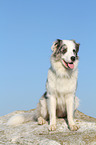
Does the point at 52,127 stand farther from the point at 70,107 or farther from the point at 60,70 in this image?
the point at 60,70

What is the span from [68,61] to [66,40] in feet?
2.77

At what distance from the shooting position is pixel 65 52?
6.23 metres

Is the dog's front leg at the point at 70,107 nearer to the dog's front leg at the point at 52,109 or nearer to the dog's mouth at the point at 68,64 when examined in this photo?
the dog's front leg at the point at 52,109

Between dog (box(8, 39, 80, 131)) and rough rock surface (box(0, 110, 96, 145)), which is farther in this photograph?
dog (box(8, 39, 80, 131))

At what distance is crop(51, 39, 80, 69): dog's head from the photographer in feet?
20.1

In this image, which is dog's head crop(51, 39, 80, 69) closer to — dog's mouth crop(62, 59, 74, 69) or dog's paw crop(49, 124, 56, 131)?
dog's mouth crop(62, 59, 74, 69)

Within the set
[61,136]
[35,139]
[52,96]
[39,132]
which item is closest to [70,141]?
[61,136]

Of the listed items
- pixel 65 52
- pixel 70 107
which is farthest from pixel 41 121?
pixel 65 52

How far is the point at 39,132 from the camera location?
248 inches

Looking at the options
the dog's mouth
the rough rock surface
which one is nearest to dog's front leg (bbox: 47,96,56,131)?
the rough rock surface

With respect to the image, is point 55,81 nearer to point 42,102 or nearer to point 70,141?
point 42,102

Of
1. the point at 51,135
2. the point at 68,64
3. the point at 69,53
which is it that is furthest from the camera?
the point at 68,64

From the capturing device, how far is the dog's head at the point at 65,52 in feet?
20.1

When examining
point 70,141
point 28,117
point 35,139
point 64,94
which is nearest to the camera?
point 70,141
